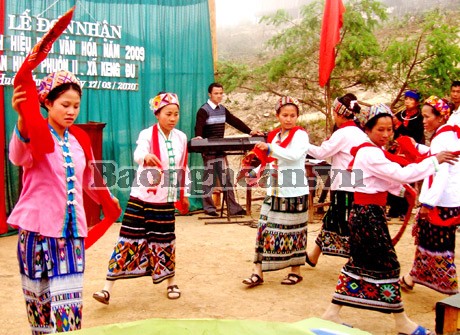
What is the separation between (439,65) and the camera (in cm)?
973

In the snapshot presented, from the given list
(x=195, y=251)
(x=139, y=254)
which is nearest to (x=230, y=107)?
(x=195, y=251)

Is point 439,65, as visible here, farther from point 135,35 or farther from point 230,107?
point 230,107

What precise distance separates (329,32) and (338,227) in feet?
13.8

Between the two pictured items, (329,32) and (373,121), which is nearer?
(373,121)

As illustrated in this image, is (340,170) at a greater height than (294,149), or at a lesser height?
lesser

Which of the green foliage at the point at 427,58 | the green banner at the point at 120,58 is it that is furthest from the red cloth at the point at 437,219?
the green foliage at the point at 427,58

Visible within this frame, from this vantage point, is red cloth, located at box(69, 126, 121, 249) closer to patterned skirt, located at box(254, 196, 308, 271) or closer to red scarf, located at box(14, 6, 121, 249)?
red scarf, located at box(14, 6, 121, 249)

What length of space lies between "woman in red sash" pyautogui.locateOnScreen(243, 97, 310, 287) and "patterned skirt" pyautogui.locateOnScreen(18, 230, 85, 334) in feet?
7.66

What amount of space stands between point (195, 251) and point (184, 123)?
9.65 feet

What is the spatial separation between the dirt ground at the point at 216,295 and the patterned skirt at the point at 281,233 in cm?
25

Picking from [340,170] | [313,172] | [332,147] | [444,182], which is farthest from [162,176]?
[313,172]

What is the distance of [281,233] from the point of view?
5.28 meters

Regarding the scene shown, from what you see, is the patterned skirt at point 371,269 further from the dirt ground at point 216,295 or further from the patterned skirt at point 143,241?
the patterned skirt at point 143,241

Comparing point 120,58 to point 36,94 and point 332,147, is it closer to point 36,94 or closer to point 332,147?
point 332,147
